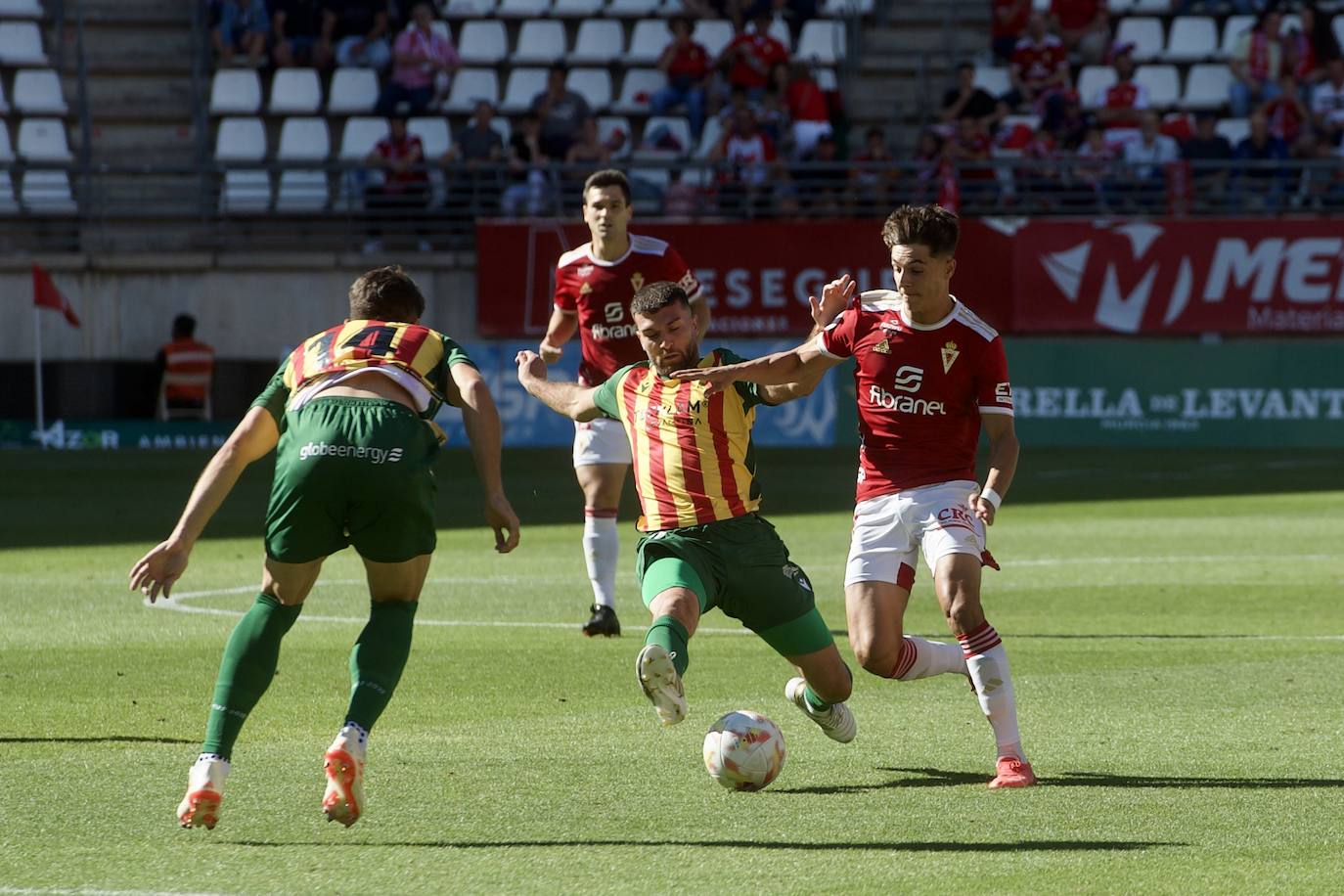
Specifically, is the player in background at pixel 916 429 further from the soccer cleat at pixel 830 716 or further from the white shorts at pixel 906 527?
the soccer cleat at pixel 830 716

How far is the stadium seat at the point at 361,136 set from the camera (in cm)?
2773

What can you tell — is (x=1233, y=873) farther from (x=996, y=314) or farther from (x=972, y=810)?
(x=996, y=314)

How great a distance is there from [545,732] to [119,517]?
10612 millimetres

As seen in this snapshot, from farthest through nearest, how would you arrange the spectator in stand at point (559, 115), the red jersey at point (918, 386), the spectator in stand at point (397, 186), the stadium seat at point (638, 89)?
the stadium seat at point (638, 89), the spectator in stand at point (559, 115), the spectator in stand at point (397, 186), the red jersey at point (918, 386)

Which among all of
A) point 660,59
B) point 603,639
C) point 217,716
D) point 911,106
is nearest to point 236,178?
point 660,59

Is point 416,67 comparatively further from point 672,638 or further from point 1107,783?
point 1107,783

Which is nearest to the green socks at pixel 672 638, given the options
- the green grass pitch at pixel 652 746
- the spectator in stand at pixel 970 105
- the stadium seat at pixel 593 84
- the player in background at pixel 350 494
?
the green grass pitch at pixel 652 746

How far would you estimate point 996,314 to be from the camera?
25.0m

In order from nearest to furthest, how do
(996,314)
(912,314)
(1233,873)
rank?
(1233,873)
(912,314)
(996,314)

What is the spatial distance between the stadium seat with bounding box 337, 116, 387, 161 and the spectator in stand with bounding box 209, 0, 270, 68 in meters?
1.94

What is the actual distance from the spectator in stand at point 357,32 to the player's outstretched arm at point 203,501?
76.1ft

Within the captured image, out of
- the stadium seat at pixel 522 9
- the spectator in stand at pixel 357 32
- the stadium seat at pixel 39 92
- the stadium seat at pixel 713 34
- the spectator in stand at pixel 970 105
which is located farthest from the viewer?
the stadium seat at pixel 522 9

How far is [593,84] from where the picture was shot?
94.3 ft

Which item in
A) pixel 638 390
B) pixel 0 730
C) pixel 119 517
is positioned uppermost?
pixel 638 390
